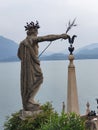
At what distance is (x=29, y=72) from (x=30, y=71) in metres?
0.03

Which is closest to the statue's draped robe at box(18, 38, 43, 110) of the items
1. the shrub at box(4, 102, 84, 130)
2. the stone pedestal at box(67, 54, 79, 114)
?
the shrub at box(4, 102, 84, 130)

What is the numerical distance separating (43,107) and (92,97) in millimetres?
38089

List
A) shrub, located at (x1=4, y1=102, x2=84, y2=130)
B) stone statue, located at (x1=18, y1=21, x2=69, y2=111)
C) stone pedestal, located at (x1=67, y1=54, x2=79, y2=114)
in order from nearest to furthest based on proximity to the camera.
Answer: shrub, located at (x1=4, y1=102, x2=84, y2=130) < stone statue, located at (x1=18, y1=21, x2=69, y2=111) < stone pedestal, located at (x1=67, y1=54, x2=79, y2=114)

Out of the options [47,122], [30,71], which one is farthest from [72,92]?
[47,122]

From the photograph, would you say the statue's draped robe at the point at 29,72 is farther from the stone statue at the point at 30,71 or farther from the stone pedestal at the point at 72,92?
the stone pedestal at the point at 72,92

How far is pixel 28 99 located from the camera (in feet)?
30.7

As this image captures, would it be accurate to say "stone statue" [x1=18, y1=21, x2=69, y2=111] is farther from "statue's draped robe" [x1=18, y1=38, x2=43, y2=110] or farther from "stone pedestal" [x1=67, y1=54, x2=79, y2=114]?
"stone pedestal" [x1=67, y1=54, x2=79, y2=114]

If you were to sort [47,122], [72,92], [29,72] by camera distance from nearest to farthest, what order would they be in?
[47,122] → [29,72] → [72,92]

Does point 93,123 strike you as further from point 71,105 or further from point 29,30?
point 29,30

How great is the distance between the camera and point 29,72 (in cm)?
933

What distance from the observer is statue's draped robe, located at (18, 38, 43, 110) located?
9305mm

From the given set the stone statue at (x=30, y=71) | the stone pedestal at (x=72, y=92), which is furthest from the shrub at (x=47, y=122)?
the stone pedestal at (x=72, y=92)

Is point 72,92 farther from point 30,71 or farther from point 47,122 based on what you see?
point 47,122

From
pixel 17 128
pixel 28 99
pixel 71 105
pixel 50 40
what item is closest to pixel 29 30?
pixel 50 40
